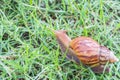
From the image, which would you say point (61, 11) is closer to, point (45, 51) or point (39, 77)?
point (45, 51)

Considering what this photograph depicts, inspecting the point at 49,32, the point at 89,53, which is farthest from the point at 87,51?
the point at 49,32

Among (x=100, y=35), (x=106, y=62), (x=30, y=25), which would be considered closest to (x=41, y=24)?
(x=30, y=25)

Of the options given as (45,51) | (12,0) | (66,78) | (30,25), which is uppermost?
(12,0)

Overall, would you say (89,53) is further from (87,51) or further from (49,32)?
(49,32)
